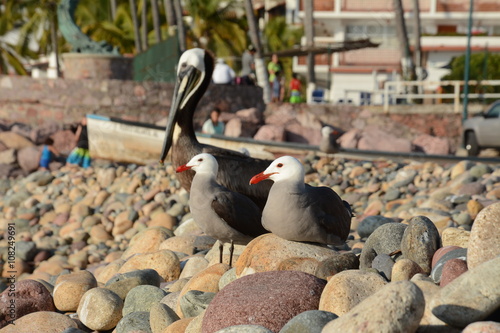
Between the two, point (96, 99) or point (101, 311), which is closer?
point (101, 311)

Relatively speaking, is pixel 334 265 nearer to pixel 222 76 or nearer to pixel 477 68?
pixel 222 76

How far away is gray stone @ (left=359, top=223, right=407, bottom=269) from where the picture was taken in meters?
5.80

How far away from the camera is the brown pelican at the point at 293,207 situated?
543cm

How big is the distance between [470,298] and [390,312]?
51cm

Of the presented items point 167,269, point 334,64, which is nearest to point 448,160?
point 167,269

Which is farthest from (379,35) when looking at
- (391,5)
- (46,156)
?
(46,156)

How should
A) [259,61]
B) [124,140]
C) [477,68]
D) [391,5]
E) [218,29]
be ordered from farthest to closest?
[218,29] < [391,5] < [477,68] < [259,61] < [124,140]

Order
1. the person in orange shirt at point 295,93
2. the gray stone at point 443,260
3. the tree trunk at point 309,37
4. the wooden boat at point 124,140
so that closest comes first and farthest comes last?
1. the gray stone at point 443,260
2. the wooden boat at point 124,140
3. the person in orange shirt at point 295,93
4. the tree trunk at point 309,37

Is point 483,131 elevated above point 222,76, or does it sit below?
below

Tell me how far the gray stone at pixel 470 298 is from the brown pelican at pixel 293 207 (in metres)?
1.63

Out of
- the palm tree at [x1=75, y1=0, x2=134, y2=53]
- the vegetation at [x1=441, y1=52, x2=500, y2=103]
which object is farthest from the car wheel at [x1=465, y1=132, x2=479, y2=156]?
the palm tree at [x1=75, y1=0, x2=134, y2=53]

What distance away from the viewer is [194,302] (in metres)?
5.32

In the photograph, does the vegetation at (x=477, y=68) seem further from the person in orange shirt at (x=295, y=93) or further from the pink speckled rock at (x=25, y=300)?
the pink speckled rock at (x=25, y=300)

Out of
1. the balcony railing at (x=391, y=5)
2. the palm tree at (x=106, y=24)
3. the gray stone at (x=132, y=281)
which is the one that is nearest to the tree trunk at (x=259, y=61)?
the palm tree at (x=106, y=24)
